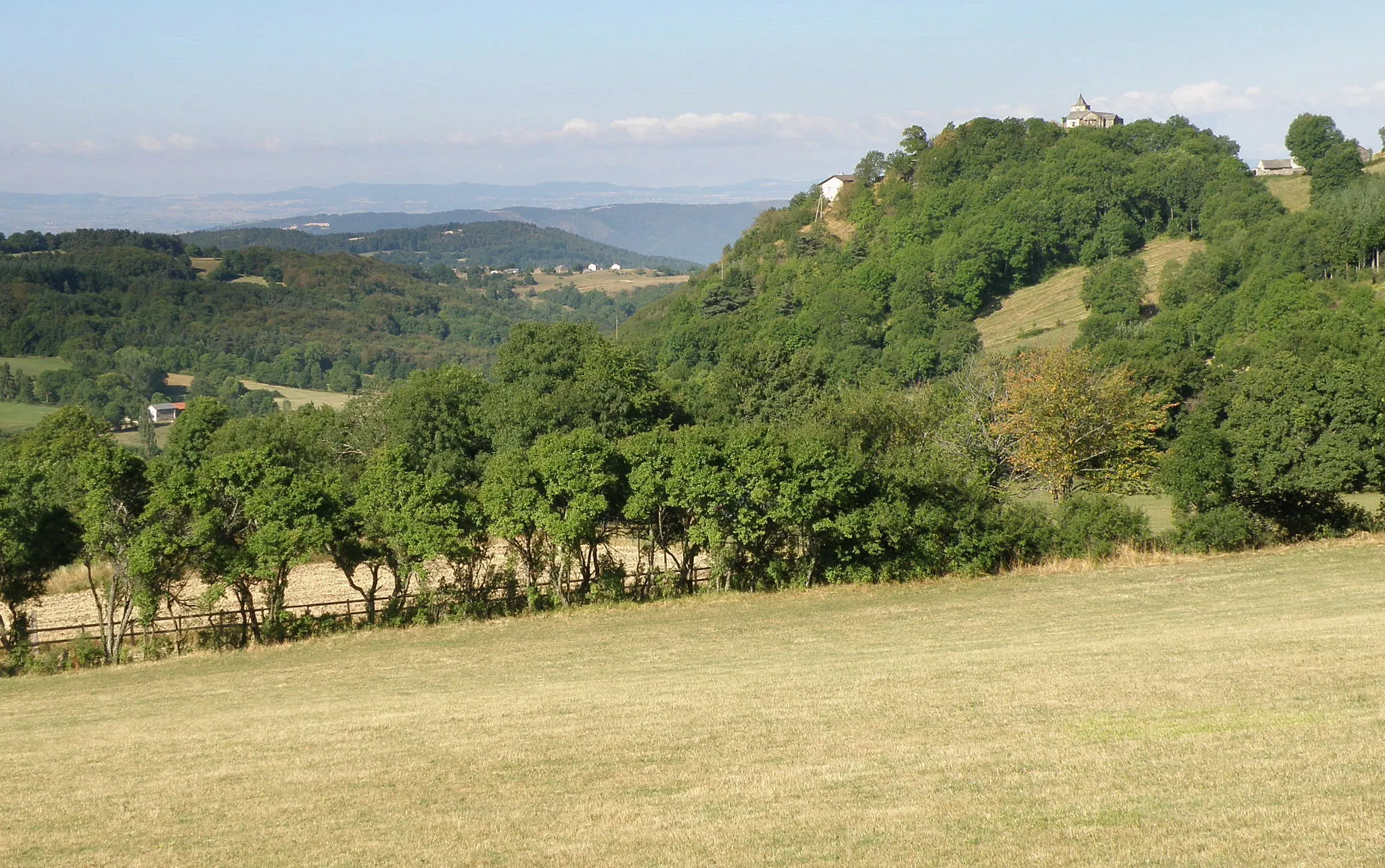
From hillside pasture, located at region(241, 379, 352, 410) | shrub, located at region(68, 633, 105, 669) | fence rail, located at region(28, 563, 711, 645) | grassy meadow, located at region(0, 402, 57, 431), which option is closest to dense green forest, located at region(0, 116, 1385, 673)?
fence rail, located at region(28, 563, 711, 645)

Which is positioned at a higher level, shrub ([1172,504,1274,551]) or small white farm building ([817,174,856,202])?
small white farm building ([817,174,856,202])

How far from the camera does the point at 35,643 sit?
2900 centimetres

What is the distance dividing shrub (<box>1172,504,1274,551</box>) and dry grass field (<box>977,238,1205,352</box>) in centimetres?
5986

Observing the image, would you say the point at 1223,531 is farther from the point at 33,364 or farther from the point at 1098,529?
the point at 33,364

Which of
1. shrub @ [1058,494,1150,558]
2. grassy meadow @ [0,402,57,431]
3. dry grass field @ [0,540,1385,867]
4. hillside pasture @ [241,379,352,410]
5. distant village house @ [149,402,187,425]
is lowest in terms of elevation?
hillside pasture @ [241,379,352,410]

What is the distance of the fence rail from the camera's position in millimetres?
29781

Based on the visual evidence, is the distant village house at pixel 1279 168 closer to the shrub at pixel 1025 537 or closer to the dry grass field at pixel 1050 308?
the dry grass field at pixel 1050 308

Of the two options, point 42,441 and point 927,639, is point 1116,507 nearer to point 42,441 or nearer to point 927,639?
point 927,639

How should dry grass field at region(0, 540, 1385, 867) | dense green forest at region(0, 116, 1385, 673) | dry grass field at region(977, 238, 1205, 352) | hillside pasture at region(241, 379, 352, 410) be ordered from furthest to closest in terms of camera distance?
hillside pasture at region(241, 379, 352, 410)
dry grass field at region(977, 238, 1205, 352)
dense green forest at region(0, 116, 1385, 673)
dry grass field at region(0, 540, 1385, 867)

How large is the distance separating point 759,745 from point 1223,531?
23.9 m

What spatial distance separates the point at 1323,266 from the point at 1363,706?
79.3 m

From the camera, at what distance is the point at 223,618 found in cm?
3111

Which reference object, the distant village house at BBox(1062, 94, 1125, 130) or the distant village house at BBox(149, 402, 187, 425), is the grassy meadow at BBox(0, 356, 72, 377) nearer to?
→ the distant village house at BBox(149, 402, 187, 425)

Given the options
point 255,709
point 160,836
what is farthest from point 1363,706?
point 255,709
